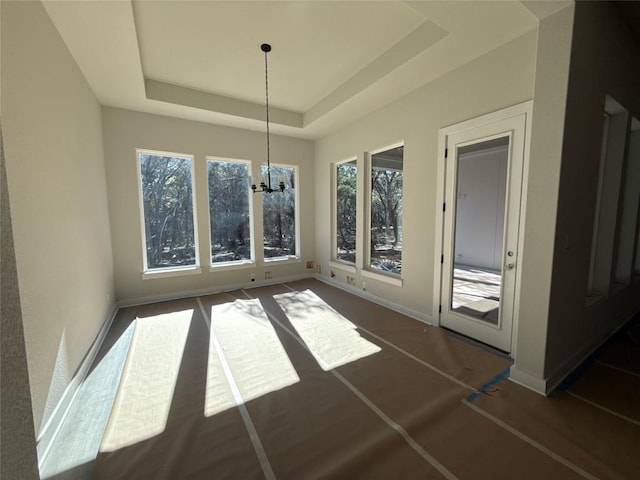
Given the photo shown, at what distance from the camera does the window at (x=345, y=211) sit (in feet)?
16.3

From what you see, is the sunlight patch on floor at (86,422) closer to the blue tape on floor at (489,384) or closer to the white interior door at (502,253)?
the blue tape on floor at (489,384)

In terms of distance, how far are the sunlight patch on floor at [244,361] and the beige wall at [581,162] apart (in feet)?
7.44

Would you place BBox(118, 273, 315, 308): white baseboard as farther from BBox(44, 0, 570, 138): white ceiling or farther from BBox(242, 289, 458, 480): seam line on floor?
BBox(242, 289, 458, 480): seam line on floor

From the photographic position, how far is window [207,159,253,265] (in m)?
4.91

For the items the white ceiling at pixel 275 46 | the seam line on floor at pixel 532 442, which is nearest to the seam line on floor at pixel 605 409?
the seam line on floor at pixel 532 442

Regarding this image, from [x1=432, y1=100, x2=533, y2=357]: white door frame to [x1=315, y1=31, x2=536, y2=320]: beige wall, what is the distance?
64 millimetres

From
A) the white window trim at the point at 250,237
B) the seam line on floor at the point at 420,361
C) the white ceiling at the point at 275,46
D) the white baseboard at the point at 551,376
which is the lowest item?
the seam line on floor at the point at 420,361

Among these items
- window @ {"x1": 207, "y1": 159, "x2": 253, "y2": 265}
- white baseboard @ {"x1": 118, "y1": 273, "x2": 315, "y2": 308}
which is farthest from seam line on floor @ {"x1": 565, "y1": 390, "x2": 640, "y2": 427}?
window @ {"x1": 207, "y1": 159, "x2": 253, "y2": 265}

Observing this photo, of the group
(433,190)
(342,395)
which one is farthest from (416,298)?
(342,395)

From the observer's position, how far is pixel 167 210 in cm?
456

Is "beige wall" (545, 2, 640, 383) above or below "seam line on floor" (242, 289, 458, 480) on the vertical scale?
above

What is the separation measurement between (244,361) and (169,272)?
2.56m

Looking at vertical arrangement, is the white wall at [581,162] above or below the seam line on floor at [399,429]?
above

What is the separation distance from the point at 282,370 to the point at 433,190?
2671 millimetres
